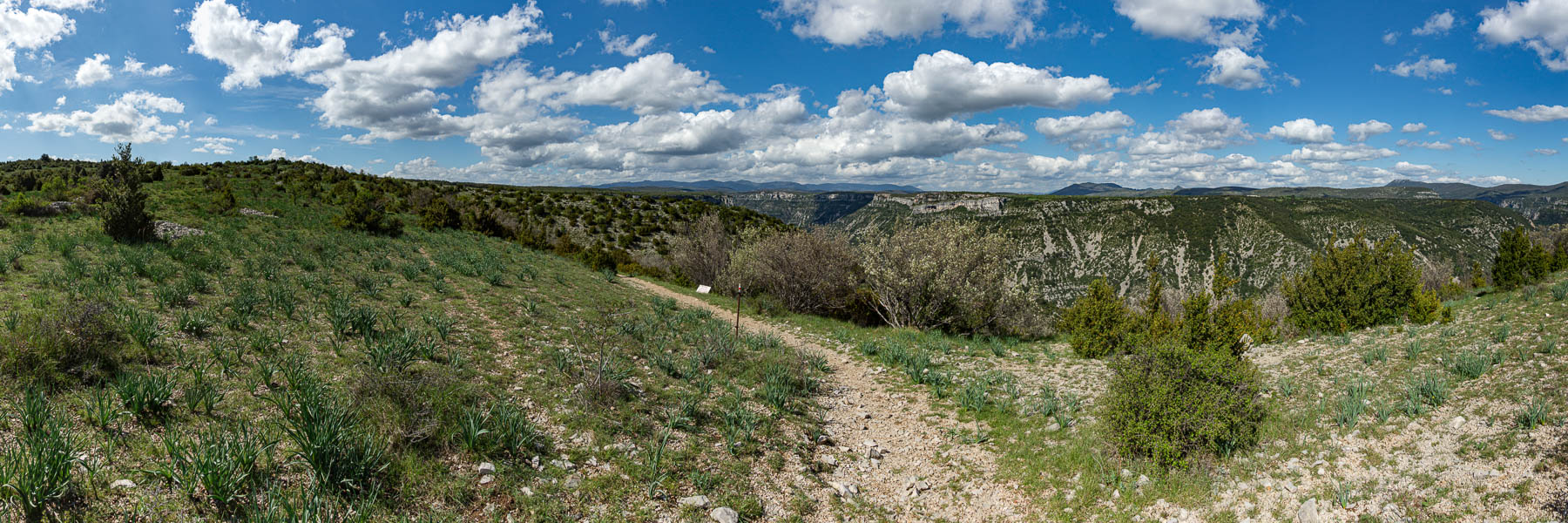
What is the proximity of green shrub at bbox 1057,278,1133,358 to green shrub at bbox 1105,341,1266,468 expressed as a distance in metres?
5.58

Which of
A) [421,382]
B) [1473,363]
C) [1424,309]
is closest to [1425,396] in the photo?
[1473,363]

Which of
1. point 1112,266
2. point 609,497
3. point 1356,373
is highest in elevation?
point 1356,373

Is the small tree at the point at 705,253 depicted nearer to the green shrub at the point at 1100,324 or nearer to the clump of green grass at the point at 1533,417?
the green shrub at the point at 1100,324

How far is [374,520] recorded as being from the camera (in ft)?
14.6

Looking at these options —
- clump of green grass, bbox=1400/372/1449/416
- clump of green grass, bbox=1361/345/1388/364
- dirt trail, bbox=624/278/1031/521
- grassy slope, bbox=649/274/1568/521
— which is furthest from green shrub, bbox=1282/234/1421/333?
dirt trail, bbox=624/278/1031/521

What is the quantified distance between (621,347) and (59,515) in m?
7.19

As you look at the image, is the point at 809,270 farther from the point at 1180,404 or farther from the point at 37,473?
the point at 37,473

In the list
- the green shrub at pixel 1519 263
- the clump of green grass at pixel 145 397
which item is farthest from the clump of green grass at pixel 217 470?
the green shrub at pixel 1519 263

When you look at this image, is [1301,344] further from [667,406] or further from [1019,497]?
[667,406]

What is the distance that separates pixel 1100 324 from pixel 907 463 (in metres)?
8.64

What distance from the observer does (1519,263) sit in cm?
1941

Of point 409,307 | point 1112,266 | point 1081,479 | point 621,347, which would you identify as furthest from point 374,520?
point 1112,266

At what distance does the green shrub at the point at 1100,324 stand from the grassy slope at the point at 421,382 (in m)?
7.02

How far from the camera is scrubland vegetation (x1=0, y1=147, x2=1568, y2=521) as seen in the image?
470 centimetres
